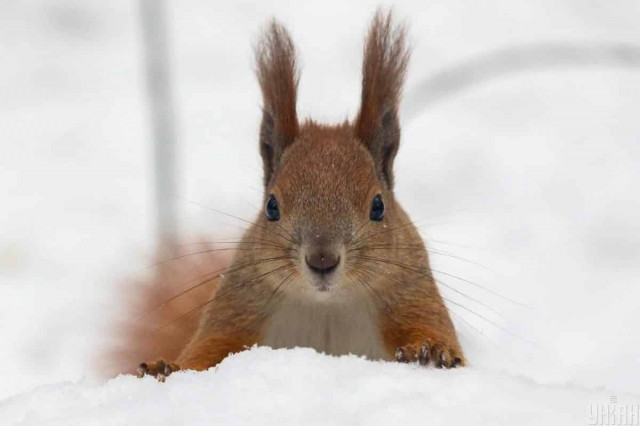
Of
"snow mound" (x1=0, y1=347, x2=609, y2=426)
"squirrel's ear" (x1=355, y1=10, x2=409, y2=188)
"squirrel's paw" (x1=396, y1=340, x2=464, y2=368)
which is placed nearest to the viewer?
"snow mound" (x1=0, y1=347, x2=609, y2=426)

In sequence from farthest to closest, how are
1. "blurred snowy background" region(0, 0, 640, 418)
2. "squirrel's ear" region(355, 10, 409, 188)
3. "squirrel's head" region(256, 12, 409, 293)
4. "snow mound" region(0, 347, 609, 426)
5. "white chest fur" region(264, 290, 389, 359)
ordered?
"blurred snowy background" region(0, 0, 640, 418), "squirrel's ear" region(355, 10, 409, 188), "white chest fur" region(264, 290, 389, 359), "squirrel's head" region(256, 12, 409, 293), "snow mound" region(0, 347, 609, 426)

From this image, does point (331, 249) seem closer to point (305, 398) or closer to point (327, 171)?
point (327, 171)

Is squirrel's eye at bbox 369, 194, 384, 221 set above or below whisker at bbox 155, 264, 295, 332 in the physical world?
above

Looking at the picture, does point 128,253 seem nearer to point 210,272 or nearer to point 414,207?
point 210,272

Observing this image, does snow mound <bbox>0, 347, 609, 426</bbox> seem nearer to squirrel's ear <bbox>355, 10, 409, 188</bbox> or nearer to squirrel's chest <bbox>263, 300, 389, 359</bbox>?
squirrel's chest <bbox>263, 300, 389, 359</bbox>

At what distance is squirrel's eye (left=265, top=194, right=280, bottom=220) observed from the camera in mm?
1947

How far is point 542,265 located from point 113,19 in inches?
94.9

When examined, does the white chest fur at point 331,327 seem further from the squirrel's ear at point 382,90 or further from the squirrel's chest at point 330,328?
the squirrel's ear at point 382,90

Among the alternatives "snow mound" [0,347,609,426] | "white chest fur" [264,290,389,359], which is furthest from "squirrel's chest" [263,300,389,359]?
"snow mound" [0,347,609,426]

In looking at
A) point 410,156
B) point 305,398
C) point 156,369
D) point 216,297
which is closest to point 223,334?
point 216,297

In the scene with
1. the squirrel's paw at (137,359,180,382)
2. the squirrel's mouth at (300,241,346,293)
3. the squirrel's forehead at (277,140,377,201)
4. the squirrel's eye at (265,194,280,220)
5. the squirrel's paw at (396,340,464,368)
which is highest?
the squirrel's forehead at (277,140,377,201)

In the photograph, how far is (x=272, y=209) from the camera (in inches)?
77.2

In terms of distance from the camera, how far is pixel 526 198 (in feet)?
11.3

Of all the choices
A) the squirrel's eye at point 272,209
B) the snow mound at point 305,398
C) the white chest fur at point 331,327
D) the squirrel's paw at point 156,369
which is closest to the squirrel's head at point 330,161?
the squirrel's eye at point 272,209
